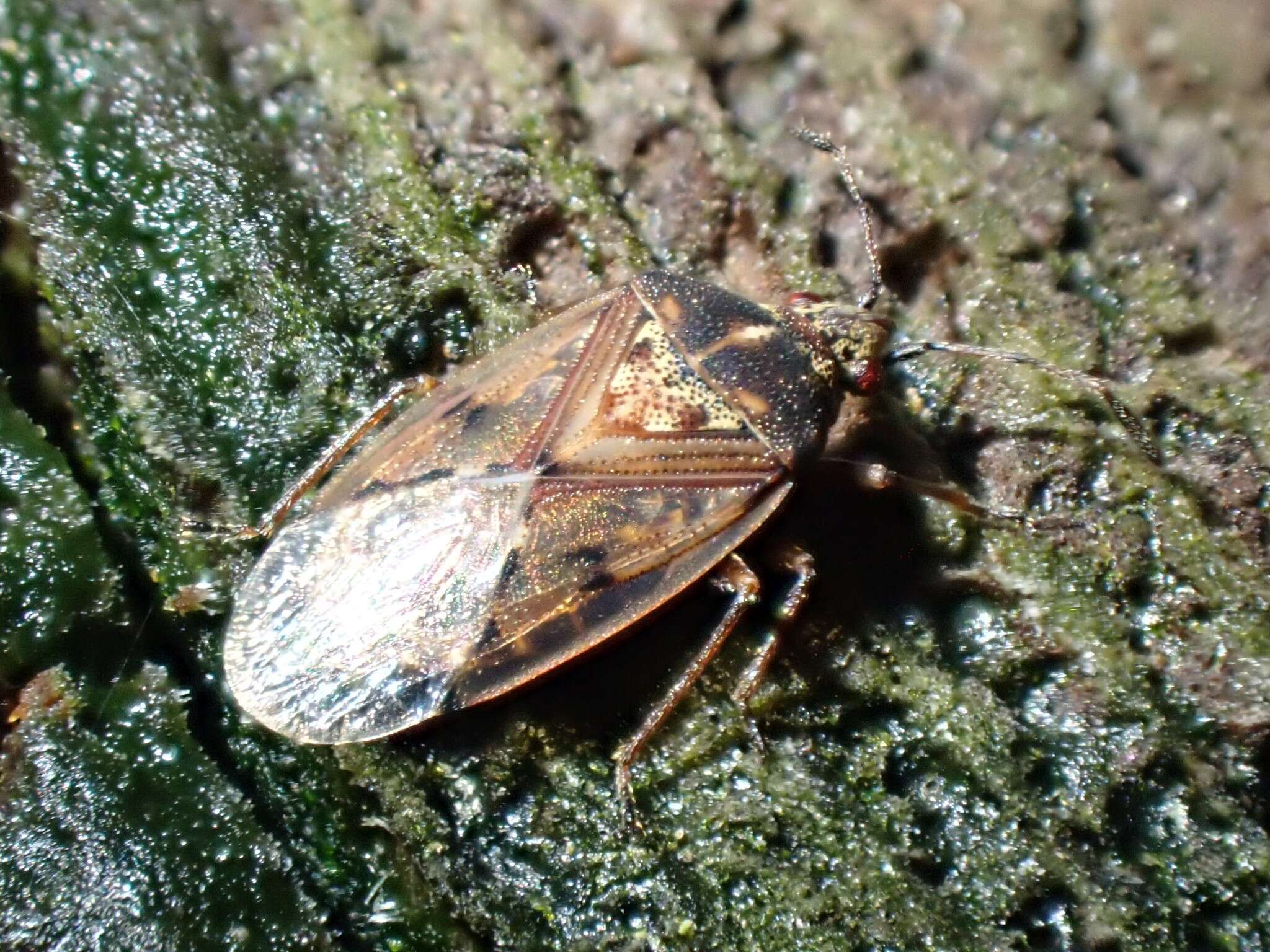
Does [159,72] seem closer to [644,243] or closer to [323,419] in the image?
[323,419]

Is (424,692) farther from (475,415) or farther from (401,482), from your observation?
(475,415)

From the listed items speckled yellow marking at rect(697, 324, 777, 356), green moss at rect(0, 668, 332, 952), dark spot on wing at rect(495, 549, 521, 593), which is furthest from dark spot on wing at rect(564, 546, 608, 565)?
green moss at rect(0, 668, 332, 952)

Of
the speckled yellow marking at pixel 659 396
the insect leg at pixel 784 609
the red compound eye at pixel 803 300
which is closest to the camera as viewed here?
the insect leg at pixel 784 609

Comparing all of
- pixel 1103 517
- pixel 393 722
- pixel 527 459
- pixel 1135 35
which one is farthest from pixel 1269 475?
pixel 393 722

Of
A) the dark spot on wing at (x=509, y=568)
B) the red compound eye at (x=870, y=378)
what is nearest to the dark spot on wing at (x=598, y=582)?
the dark spot on wing at (x=509, y=568)

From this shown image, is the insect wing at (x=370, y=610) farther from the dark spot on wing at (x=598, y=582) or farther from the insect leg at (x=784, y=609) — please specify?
the insect leg at (x=784, y=609)

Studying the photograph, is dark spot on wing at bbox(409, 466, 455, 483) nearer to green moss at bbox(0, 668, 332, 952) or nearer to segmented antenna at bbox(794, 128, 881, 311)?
green moss at bbox(0, 668, 332, 952)
